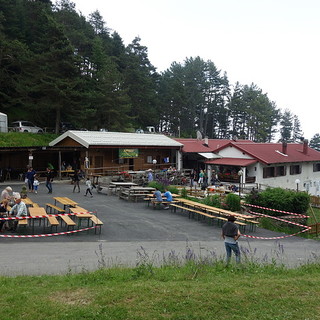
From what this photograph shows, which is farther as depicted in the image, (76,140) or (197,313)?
(76,140)

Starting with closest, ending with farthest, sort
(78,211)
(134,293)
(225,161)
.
Answer: (134,293) < (78,211) < (225,161)

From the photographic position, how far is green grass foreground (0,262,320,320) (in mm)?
5395

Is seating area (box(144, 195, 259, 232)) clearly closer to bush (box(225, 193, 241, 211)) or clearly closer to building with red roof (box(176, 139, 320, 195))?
bush (box(225, 193, 241, 211))

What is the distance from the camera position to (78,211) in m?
14.3

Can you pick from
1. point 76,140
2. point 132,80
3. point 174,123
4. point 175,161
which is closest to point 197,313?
point 76,140

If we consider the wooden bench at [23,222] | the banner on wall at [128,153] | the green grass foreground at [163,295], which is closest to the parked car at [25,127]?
the banner on wall at [128,153]

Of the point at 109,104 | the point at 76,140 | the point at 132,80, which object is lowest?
the point at 76,140

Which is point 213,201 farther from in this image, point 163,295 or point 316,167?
point 316,167

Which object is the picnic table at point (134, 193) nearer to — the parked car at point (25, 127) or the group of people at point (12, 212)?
the group of people at point (12, 212)

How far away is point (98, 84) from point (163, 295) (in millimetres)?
42556

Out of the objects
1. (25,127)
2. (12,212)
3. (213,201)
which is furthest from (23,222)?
(25,127)

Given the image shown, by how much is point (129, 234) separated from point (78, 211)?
2.50m

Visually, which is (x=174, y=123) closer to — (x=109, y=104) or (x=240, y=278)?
(x=109, y=104)

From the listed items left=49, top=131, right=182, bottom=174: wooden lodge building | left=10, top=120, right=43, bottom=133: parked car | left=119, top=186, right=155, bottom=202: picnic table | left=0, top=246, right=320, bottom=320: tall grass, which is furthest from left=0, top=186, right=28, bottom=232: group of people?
left=10, top=120, right=43, bottom=133: parked car
